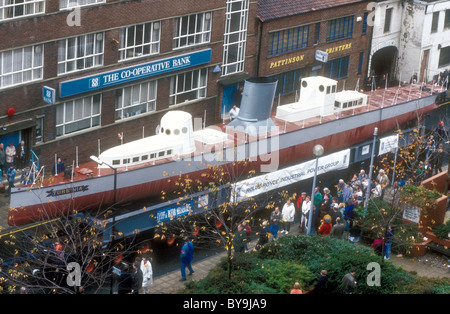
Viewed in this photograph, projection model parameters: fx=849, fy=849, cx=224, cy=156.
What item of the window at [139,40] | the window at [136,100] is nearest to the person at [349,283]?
the window at [136,100]

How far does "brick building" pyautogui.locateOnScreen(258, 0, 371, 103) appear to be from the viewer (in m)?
52.6

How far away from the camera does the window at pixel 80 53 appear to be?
138 feet

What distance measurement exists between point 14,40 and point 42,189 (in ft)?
27.9

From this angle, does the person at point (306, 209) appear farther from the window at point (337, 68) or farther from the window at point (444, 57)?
the window at point (444, 57)

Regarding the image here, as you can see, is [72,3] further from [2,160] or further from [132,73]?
[2,160]

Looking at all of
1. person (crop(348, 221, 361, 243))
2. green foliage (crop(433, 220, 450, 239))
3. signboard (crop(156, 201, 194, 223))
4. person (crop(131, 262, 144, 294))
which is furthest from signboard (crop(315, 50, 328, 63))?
person (crop(131, 262, 144, 294))

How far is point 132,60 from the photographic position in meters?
45.1

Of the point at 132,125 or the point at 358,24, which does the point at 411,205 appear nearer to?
the point at 132,125

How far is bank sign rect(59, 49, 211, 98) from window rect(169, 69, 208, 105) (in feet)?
2.33

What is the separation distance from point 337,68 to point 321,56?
10.1 ft

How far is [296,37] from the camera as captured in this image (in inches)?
2133

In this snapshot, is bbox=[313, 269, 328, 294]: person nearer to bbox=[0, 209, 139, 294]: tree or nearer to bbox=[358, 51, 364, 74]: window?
bbox=[0, 209, 139, 294]: tree

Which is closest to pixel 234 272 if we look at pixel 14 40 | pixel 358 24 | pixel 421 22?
pixel 14 40

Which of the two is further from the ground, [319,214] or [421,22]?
[421,22]
